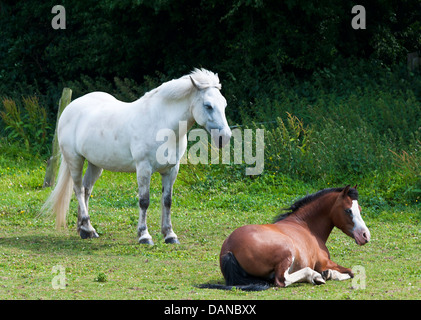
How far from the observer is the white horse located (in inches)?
312

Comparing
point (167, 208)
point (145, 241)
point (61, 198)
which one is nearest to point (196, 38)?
point (61, 198)

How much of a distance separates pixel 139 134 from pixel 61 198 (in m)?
1.71

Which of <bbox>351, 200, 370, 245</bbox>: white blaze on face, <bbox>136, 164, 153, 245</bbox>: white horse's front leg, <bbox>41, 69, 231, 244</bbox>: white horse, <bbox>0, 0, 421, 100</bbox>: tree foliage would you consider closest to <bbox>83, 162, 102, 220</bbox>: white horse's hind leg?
<bbox>41, 69, 231, 244</bbox>: white horse

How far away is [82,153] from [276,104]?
5884mm

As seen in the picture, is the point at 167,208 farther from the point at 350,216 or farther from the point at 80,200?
the point at 350,216

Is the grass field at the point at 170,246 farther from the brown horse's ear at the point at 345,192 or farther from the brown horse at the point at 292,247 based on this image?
the brown horse's ear at the point at 345,192

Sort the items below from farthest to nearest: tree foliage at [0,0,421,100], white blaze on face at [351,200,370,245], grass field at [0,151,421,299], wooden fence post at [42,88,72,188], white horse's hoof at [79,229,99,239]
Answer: tree foliage at [0,0,421,100] < wooden fence post at [42,88,72,188] < white horse's hoof at [79,229,99,239] < white blaze on face at [351,200,370,245] < grass field at [0,151,421,299]

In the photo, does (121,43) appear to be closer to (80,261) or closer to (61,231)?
(61,231)

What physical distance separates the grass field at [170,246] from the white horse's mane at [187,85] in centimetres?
174

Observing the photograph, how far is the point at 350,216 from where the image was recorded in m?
6.19

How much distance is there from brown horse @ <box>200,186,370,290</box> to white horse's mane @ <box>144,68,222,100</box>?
7.19 feet

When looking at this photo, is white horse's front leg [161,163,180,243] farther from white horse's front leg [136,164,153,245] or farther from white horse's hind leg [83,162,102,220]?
white horse's hind leg [83,162,102,220]

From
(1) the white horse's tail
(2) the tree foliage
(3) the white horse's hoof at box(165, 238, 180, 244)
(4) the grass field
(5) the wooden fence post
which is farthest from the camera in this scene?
(2) the tree foliage

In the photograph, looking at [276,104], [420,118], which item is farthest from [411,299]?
[276,104]
